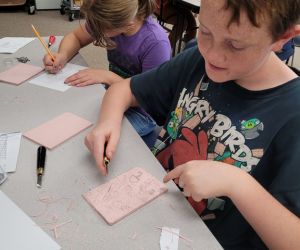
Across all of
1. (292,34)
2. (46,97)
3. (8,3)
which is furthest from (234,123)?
(8,3)

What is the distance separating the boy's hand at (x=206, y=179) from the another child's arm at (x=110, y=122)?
18 cm

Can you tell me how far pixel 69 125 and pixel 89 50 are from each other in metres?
2.41

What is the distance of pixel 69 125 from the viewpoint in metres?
0.87

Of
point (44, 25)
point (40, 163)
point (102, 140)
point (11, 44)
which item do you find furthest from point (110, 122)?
point (44, 25)

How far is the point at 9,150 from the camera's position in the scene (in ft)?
2.60

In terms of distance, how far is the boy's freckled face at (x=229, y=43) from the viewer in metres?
0.58

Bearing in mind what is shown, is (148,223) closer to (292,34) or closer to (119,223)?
(119,223)

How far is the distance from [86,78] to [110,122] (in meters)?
0.32

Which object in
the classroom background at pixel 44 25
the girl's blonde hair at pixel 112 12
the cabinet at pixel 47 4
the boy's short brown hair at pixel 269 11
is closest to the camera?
the boy's short brown hair at pixel 269 11

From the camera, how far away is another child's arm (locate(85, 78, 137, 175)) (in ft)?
2.45

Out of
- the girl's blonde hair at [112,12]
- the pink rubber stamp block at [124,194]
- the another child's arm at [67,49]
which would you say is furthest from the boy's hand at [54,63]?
the pink rubber stamp block at [124,194]

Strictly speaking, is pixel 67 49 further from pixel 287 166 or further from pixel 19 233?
pixel 287 166

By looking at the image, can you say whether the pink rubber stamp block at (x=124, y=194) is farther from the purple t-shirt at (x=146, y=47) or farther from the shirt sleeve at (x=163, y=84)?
the purple t-shirt at (x=146, y=47)

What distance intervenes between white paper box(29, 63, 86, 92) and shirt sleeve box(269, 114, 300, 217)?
675 millimetres
